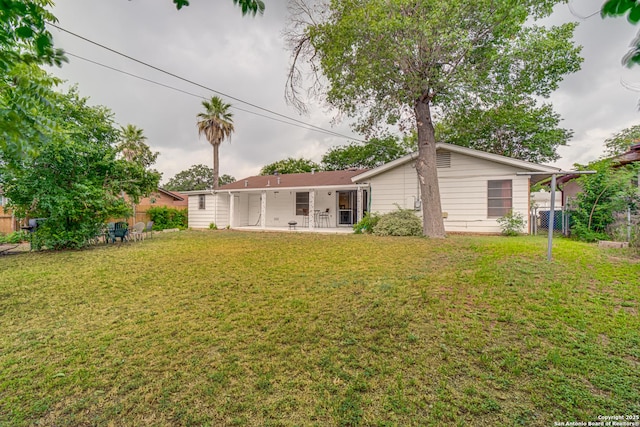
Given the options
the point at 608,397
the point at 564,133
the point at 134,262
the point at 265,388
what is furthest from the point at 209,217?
the point at 564,133

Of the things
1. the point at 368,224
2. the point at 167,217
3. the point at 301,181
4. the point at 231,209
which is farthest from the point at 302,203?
the point at 167,217

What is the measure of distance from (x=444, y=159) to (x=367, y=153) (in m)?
14.5

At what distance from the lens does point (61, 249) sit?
1002 centimetres

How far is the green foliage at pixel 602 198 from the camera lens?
26.5 feet

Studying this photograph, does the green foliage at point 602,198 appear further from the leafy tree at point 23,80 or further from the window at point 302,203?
the window at point 302,203

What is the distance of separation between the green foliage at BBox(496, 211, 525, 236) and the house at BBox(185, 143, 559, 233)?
253 mm

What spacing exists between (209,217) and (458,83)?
16.3 metres

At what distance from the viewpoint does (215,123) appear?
24.5 m

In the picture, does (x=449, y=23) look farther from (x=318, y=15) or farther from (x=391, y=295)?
(x=391, y=295)

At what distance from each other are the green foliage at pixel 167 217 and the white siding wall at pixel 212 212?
1152mm

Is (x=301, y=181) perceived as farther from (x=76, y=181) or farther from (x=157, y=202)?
(x=157, y=202)

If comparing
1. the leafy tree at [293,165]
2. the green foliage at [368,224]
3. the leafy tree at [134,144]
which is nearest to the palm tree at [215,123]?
the leafy tree at [134,144]

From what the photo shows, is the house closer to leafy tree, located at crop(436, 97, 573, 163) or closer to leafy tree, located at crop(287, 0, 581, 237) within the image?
leafy tree, located at crop(287, 0, 581, 237)

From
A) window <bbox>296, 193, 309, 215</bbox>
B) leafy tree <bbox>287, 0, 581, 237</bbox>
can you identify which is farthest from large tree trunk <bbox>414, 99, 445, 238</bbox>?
window <bbox>296, 193, 309, 215</bbox>
